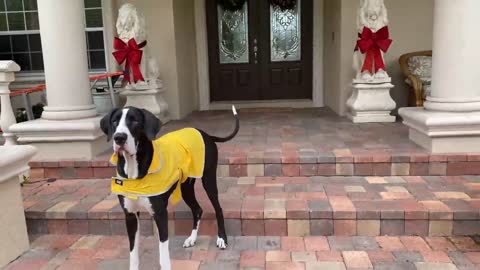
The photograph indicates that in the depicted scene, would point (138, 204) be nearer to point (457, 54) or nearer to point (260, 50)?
point (457, 54)

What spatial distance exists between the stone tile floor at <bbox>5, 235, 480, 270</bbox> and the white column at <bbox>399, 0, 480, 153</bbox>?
1.06 m

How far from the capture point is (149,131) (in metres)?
1.71

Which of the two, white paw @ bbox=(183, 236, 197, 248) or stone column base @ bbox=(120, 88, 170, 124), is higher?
stone column base @ bbox=(120, 88, 170, 124)

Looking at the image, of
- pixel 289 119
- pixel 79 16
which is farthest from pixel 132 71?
pixel 289 119

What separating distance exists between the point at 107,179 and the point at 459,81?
2.93 m

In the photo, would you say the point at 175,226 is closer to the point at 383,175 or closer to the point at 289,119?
the point at 383,175

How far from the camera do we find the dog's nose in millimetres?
1626

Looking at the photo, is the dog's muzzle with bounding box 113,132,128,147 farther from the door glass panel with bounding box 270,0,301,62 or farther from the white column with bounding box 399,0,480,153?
the door glass panel with bounding box 270,0,301,62

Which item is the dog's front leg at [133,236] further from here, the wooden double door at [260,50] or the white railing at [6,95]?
the wooden double door at [260,50]

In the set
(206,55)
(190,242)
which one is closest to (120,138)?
(190,242)

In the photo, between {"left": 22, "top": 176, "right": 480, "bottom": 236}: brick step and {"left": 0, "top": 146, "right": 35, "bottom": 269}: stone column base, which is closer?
{"left": 0, "top": 146, "right": 35, "bottom": 269}: stone column base

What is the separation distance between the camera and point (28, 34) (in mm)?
5703

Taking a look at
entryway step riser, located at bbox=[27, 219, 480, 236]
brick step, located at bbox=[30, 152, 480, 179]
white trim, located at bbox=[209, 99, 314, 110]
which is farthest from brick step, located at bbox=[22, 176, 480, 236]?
white trim, located at bbox=[209, 99, 314, 110]

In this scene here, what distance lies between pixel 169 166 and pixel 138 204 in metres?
0.22
